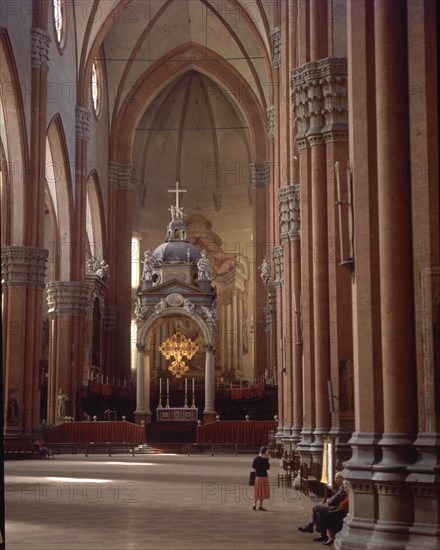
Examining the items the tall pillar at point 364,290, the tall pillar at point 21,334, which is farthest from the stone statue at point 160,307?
the tall pillar at point 364,290

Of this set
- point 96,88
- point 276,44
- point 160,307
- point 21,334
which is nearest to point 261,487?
point 21,334

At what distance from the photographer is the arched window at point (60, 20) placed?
3878cm

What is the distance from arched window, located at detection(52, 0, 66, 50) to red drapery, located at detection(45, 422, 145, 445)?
50.9ft

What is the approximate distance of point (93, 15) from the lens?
Answer: 42.6 m

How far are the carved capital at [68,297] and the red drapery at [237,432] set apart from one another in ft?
26.3

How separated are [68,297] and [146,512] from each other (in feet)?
88.0

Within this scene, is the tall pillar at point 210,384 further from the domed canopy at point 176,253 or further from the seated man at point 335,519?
the seated man at point 335,519

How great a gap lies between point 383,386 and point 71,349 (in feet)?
103

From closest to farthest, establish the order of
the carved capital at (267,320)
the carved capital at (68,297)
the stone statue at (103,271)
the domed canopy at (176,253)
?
1. the carved capital at (68,297)
2. the stone statue at (103,271)
3. the carved capital at (267,320)
4. the domed canopy at (176,253)

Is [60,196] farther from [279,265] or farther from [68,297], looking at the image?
[279,265]

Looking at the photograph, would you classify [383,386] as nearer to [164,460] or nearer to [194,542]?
[194,542]

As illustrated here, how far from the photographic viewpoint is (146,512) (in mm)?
14438

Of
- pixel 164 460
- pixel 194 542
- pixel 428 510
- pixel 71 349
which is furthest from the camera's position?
pixel 71 349

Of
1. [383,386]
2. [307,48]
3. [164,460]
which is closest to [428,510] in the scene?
[383,386]
